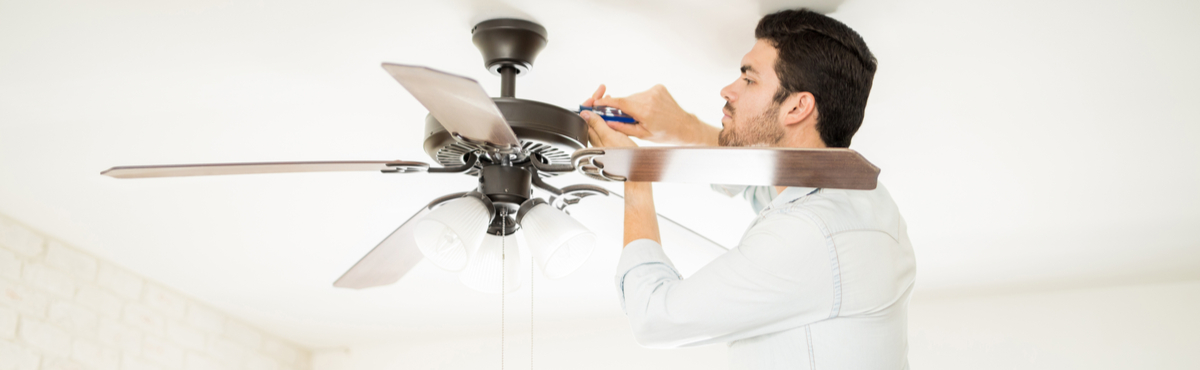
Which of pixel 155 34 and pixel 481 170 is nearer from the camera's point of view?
pixel 481 170

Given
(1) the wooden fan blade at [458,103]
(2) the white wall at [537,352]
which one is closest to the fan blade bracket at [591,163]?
(1) the wooden fan blade at [458,103]

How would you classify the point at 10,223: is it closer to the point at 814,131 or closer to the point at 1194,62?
the point at 814,131

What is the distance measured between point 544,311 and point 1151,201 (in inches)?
80.9

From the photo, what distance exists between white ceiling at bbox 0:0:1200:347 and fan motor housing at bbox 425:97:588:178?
24 cm

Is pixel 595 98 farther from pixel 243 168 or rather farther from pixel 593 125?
pixel 243 168

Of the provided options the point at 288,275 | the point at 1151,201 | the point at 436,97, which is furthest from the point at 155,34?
the point at 1151,201

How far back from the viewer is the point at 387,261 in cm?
137

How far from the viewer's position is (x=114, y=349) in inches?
101

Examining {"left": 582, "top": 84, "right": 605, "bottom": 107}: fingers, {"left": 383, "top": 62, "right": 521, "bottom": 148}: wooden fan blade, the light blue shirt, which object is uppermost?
{"left": 582, "top": 84, "right": 605, "bottom": 107}: fingers

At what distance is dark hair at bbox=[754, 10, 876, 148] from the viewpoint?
104cm

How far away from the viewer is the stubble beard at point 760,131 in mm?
1049

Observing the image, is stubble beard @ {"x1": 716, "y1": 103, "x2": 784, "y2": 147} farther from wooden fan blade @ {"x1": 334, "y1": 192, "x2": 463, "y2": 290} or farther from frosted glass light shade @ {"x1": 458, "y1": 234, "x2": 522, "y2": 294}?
wooden fan blade @ {"x1": 334, "y1": 192, "x2": 463, "y2": 290}

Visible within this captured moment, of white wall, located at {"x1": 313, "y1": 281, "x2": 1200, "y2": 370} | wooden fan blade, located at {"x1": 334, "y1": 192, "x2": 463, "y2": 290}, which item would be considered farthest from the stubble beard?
white wall, located at {"x1": 313, "y1": 281, "x2": 1200, "y2": 370}

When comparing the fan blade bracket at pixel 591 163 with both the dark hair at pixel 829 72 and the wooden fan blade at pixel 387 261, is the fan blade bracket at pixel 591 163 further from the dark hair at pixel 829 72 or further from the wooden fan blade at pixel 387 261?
the wooden fan blade at pixel 387 261
